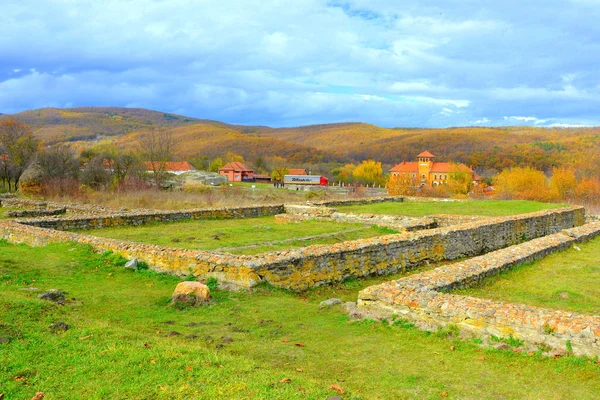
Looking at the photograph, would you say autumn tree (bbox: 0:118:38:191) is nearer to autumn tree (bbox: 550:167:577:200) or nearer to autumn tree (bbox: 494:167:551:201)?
autumn tree (bbox: 494:167:551:201)

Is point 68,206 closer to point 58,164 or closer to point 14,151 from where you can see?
point 58,164

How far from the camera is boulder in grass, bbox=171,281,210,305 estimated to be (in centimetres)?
857

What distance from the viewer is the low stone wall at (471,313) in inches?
248

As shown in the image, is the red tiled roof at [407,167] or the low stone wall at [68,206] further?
the red tiled roof at [407,167]

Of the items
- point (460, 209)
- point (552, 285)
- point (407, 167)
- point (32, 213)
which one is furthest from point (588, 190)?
point (407, 167)

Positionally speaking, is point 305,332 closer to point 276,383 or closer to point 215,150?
point 276,383

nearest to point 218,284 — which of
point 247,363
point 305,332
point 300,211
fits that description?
point 305,332

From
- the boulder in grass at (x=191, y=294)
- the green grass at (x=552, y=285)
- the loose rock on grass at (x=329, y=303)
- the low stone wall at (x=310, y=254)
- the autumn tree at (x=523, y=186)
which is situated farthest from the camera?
the autumn tree at (x=523, y=186)

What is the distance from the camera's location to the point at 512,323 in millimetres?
6688

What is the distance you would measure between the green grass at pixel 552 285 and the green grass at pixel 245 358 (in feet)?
9.97

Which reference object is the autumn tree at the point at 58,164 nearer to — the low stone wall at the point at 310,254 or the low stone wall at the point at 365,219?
the low stone wall at the point at 310,254

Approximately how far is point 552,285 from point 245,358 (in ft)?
24.5

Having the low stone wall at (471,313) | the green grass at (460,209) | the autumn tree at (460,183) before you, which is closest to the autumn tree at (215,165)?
the autumn tree at (460,183)

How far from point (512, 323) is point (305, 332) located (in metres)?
2.83
